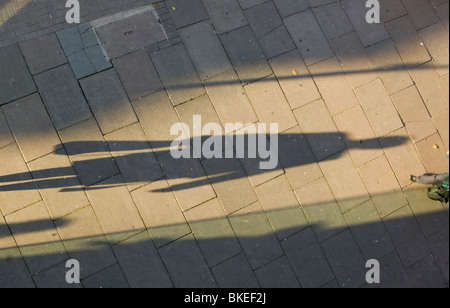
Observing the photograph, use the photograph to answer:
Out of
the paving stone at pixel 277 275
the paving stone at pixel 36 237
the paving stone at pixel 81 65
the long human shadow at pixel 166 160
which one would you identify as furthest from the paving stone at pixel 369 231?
the paving stone at pixel 81 65

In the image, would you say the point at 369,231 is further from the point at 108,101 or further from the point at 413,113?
the point at 108,101

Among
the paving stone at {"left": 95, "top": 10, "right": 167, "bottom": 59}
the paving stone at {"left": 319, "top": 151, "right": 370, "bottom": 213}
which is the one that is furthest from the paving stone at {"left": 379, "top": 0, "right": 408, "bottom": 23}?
the paving stone at {"left": 95, "top": 10, "right": 167, "bottom": 59}

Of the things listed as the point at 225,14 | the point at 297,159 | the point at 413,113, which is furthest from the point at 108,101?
the point at 413,113

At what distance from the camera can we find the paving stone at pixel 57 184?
20.5ft

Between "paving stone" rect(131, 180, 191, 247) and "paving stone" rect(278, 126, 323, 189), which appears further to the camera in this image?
"paving stone" rect(278, 126, 323, 189)

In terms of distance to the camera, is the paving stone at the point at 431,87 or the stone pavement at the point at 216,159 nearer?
the stone pavement at the point at 216,159

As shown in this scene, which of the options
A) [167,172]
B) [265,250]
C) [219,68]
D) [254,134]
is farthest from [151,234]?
[219,68]

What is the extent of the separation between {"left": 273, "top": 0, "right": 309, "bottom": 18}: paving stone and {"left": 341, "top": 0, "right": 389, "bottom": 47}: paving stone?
2.45 ft

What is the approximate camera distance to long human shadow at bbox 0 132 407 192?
6.29 meters

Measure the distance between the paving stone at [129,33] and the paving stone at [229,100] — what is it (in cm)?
117

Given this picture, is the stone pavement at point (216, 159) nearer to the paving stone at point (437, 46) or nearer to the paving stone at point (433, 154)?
the paving stone at point (433, 154)

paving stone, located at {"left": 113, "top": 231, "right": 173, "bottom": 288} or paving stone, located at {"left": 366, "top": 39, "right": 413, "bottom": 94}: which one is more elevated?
paving stone, located at {"left": 366, "top": 39, "right": 413, "bottom": 94}

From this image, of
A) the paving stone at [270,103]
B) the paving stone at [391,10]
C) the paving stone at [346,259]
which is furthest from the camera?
the paving stone at [391,10]

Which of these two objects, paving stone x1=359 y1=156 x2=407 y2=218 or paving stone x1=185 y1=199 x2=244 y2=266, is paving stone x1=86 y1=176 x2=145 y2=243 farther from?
paving stone x1=359 y1=156 x2=407 y2=218
